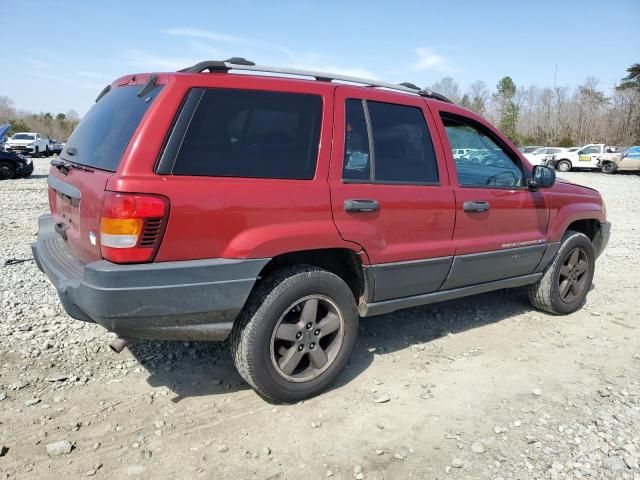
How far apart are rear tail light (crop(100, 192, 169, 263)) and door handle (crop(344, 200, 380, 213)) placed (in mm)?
1098

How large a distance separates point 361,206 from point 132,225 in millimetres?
1360

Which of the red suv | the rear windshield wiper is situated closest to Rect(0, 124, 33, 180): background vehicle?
the red suv

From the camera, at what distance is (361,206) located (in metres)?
3.10

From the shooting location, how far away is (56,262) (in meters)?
3.04

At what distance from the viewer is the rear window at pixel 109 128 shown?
2691 mm

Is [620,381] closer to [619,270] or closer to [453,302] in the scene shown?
[453,302]

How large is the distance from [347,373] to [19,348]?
8.01 ft

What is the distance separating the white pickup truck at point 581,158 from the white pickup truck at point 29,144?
33032 millimetres

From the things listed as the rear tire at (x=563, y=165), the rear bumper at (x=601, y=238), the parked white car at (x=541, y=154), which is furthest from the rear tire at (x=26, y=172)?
the rear tire at (x=563, y=165)

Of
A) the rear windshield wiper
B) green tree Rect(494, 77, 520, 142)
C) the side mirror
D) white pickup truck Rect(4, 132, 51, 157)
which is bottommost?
the side mirror

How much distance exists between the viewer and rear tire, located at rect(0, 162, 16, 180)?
1631cm

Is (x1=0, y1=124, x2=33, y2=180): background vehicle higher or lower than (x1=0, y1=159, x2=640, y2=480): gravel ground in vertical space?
higher

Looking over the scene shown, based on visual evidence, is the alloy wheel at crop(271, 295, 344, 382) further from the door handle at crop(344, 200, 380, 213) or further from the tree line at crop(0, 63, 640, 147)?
the tree line at crop(0, 63, 640, 147)

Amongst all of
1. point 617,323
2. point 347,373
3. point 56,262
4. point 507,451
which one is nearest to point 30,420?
point 56,262
